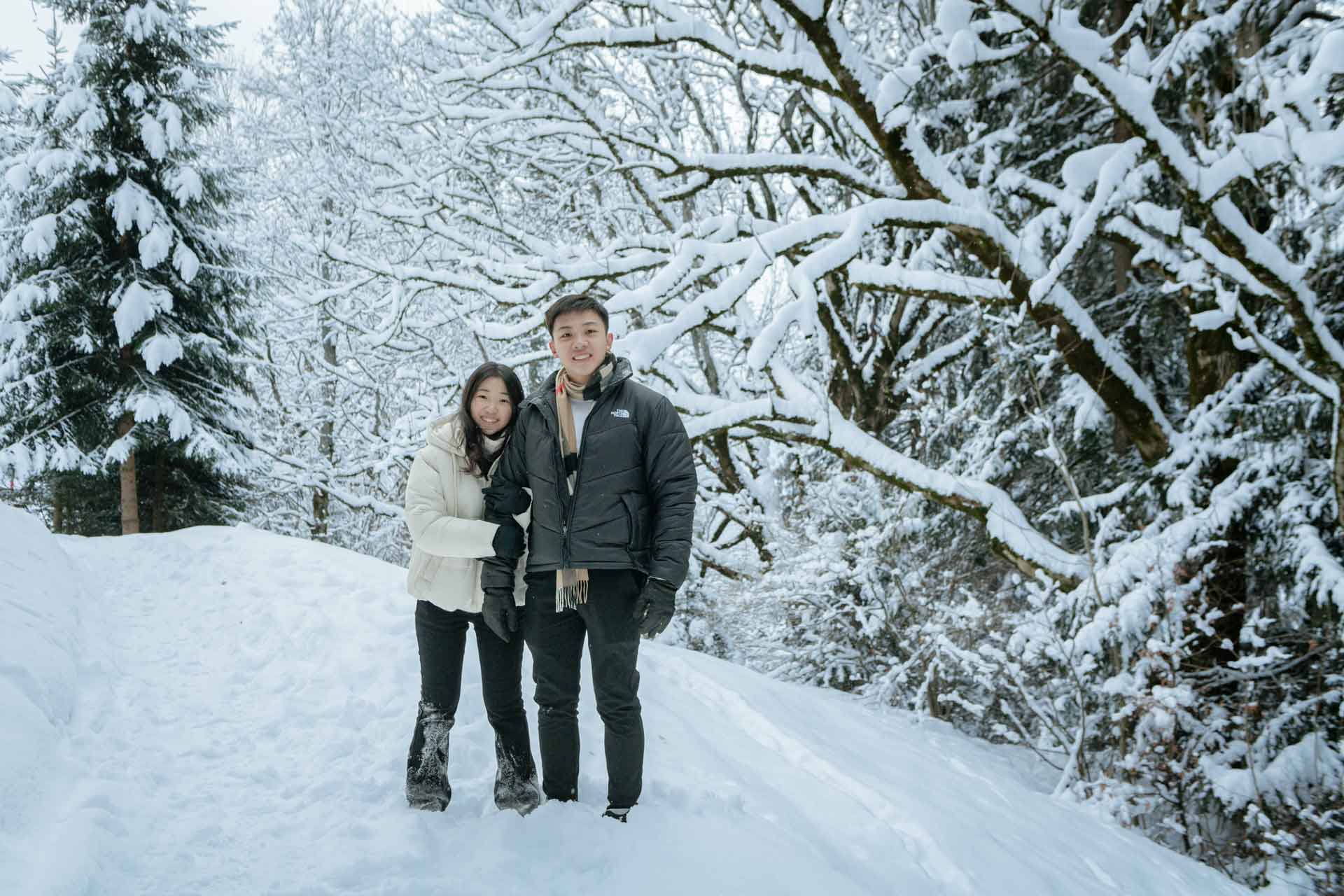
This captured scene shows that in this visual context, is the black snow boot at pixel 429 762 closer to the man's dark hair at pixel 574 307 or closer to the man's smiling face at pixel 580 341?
the man's smiling face at pixel 580 341

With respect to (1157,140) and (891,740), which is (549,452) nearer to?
(891,740)

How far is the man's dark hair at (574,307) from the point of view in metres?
2.84

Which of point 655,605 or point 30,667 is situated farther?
point 30,667

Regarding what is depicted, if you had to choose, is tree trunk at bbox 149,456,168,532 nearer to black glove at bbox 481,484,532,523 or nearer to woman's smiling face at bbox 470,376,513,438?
woman's smiling face at bbox 470,376,513,438

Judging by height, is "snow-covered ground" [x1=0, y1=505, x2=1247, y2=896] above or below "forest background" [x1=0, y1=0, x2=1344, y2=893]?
below

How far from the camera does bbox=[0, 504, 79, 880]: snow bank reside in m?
2.84

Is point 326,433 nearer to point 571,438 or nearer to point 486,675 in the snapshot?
point 486,675

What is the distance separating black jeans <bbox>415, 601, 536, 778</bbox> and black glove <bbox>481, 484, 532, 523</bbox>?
1.36 feet

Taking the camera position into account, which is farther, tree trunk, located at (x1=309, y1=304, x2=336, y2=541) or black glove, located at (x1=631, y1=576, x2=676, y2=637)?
tree trunk, located at (x1=309, y1=304, x2=336, y2=541)

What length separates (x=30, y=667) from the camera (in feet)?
12.4

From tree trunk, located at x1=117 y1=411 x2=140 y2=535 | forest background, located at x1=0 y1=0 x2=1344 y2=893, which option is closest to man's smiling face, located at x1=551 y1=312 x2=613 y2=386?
forest background, located at x1=0 y1=0 x2=1344 y2=893

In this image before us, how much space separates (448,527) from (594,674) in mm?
755

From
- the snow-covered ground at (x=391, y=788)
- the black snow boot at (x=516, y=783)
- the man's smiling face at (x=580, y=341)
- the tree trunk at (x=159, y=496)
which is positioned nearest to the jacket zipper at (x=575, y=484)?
the man's smiling face at (x=580, y=341)

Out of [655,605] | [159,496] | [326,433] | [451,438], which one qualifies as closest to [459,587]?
[451,438]
